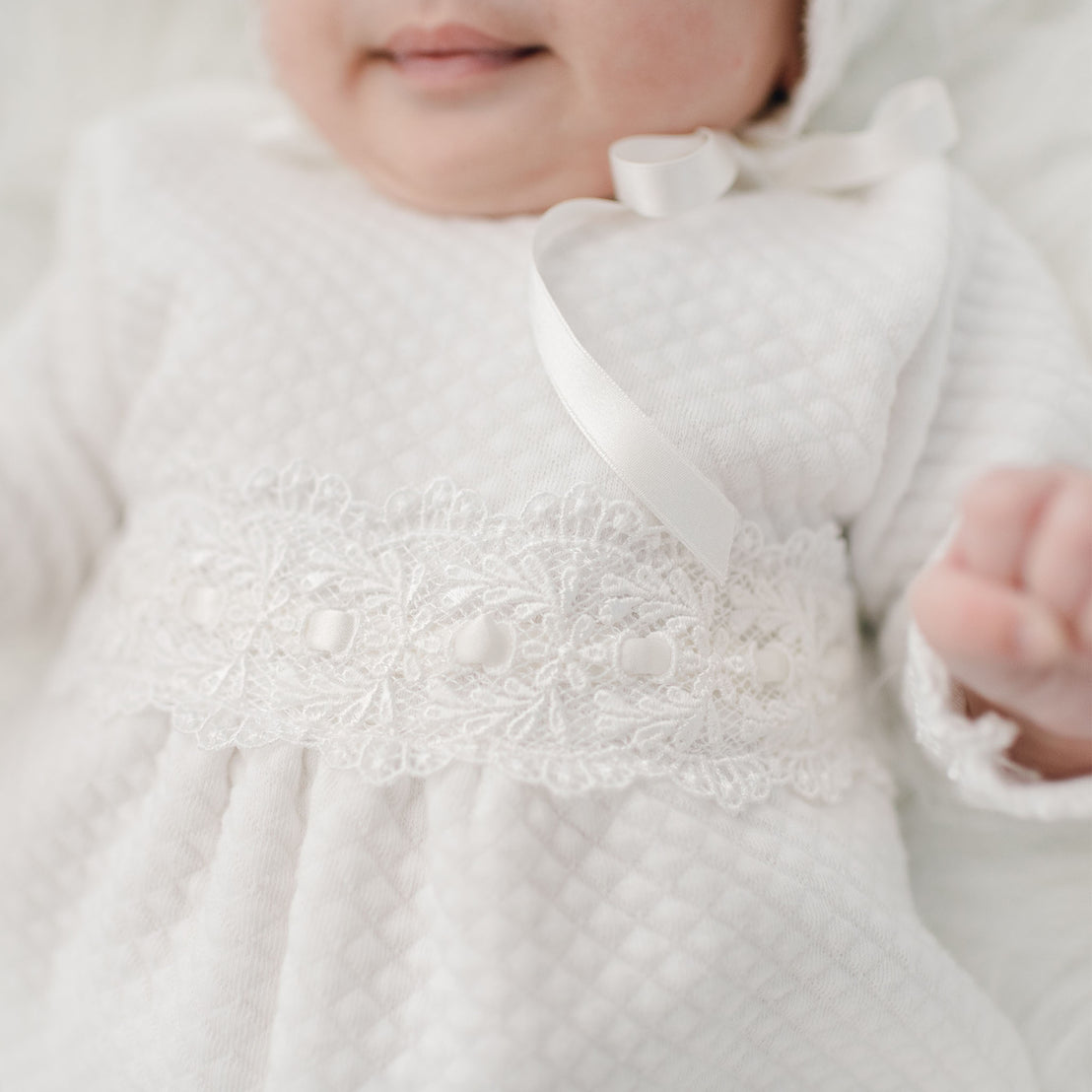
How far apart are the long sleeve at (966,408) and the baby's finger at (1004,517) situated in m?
0.18

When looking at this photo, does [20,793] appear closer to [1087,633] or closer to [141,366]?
[141,366]

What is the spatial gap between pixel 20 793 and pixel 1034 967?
34.4 inches

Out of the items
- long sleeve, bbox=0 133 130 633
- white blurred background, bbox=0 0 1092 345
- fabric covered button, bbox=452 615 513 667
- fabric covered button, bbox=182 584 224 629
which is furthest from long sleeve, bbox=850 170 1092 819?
long sleeve, bbox=0 133 130 633

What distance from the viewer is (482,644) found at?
0.73 m

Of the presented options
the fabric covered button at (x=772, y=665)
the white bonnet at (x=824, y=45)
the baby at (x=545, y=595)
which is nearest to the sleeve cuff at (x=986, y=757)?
the baby at (x=545, y=595)

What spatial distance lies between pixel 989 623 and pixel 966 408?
0.35 meters

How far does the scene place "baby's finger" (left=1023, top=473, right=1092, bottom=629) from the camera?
58cm

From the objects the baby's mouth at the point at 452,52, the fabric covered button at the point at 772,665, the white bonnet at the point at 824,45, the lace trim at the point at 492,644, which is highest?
the baby's mouth at the point at 452,52

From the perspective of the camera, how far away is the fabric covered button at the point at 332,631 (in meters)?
0.77

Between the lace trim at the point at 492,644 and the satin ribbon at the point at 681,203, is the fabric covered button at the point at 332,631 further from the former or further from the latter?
the satin ribbon at the point at 681,203

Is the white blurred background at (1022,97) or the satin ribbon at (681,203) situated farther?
the white blurred background at (1022,97)

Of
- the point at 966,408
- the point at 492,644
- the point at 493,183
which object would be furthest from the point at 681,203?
the point at 492,644

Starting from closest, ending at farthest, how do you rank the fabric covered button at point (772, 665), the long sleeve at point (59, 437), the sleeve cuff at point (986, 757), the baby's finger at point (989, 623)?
the baby's finger at point (989, 623) < the sleeve cuff at point (986, 757) < the fabric covered button at point (772, 665) < the long sleeve at point (59, 437)

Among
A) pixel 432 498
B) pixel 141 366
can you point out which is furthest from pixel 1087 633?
pixel 141 366
